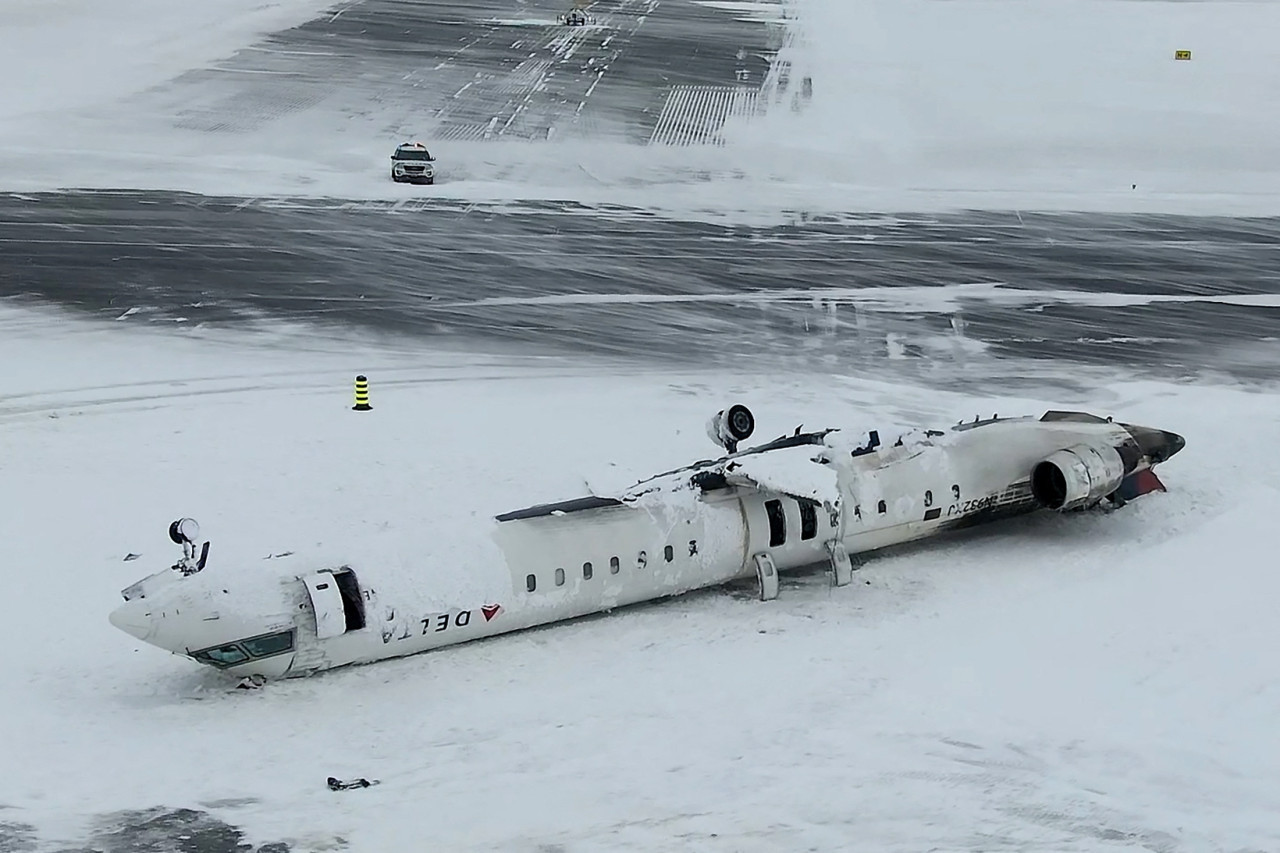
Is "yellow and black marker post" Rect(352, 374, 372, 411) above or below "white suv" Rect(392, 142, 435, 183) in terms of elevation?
Result: below

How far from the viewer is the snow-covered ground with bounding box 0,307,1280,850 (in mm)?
21703

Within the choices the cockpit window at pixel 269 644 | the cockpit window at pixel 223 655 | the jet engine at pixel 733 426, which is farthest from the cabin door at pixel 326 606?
the jet engine at pixel 733 426

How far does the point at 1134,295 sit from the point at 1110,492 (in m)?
20.2

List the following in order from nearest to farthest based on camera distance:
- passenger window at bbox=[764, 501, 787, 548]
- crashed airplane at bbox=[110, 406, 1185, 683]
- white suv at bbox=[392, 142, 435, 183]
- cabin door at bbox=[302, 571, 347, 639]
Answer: crashed airplane at bbox=[110, 406, 1185, 683] → cabin door at bbox=[302, 571, 347, 639] → passenger window at bbox=[764, 501, 787, 548] → white suv at bbox=[392, 142, 435, 183]

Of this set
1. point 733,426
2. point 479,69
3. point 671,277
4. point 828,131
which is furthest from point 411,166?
point 733,426

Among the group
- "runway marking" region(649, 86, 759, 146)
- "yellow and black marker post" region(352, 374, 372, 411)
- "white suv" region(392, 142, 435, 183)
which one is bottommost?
"yellow and black marker post" region(352, 374, 372, 411)

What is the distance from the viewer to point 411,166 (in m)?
62.9

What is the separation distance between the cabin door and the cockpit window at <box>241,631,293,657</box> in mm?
493

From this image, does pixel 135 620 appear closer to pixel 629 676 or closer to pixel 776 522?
pixel 629 676

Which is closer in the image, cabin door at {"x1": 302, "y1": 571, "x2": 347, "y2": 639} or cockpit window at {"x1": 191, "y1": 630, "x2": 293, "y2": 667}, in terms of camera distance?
cockpit window at {"x1": 191, "y1": 630, "x2": 293, "y2": 667}

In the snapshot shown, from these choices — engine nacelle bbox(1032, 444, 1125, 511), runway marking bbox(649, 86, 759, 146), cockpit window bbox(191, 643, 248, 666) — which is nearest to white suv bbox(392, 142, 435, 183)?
runway marking bbox(649, 86, 759, 146)

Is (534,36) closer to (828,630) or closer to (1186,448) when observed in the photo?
(1186,448)

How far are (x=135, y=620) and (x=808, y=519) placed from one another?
12.8 meters

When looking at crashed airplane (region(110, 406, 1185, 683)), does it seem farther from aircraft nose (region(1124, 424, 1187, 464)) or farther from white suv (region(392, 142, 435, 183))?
white suv (region(392, 142, 435, 183))
